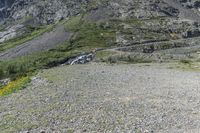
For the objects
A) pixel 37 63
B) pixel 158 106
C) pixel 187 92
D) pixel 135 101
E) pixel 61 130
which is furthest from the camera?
pixel 37 63

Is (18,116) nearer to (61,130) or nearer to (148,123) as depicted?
(61,130)

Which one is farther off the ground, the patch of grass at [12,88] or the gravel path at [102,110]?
the gravel path at [102,110]

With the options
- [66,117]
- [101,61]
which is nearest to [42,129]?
[66,117]

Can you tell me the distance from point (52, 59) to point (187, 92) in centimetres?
10754

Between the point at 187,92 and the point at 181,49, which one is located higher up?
the point at 187,92

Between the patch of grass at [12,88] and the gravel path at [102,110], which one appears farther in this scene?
the patch of grass at [12,88]

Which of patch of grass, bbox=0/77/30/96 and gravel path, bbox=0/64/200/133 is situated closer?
gravel path, bbox=0/64/200/133

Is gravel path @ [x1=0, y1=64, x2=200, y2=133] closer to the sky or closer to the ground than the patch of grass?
closer to the sky

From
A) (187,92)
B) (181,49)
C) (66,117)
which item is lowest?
(181,49)

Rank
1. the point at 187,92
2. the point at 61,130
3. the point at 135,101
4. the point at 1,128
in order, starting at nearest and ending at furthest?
1. the point at 61,130
2. the point at 1,128
3. the point at 135,101
4. the point at 187,92

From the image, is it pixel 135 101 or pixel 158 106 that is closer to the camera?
pixel 158 106

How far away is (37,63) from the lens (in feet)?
500

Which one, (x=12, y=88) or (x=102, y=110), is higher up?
(x=102, y=110)

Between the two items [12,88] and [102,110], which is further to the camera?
[12,88]
